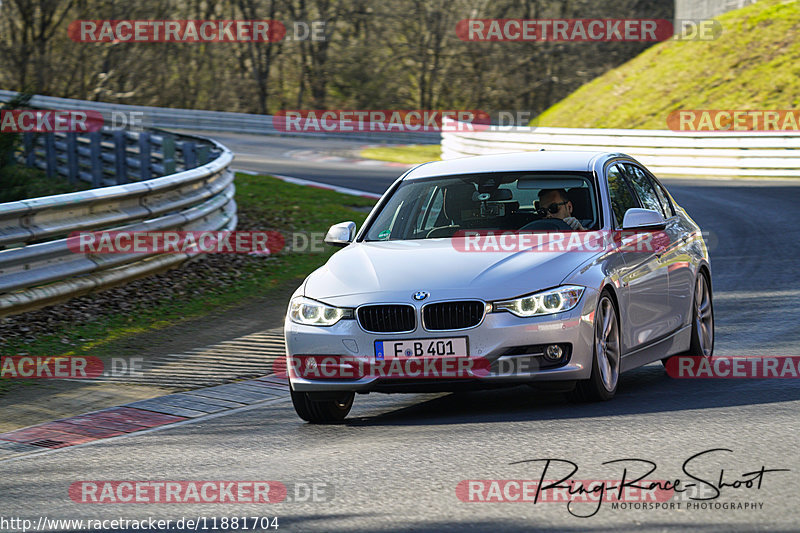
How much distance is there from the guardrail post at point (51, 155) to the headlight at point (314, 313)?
15.9 meters

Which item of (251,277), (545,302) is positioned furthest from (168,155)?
(545,302)

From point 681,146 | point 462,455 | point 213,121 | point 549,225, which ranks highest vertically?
point 549,225

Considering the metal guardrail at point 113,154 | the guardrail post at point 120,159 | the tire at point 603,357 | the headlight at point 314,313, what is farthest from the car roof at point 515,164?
the guardrail post at point 120,159

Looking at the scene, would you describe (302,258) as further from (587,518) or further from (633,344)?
(587,518)

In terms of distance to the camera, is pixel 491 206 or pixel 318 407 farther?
pixel 491 206

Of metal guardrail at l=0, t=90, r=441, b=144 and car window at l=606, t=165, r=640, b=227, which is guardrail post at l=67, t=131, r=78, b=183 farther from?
metal guardrail at l=0, t=90, r=441, b=144

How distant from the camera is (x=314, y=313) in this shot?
7277 millimetres

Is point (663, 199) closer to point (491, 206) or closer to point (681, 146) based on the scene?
point (491, 206)

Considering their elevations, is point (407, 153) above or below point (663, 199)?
below

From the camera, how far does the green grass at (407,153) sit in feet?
118

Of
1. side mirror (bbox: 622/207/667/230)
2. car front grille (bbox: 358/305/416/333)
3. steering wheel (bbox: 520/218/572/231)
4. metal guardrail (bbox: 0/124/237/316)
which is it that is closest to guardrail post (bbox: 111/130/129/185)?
metal guardrail (bbox: 0/124/237/316)

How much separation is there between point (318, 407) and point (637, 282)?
7.55 ft

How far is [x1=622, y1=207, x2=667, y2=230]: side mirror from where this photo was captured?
7859mm

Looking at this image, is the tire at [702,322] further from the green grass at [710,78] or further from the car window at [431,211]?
the green grass at [710,78]
